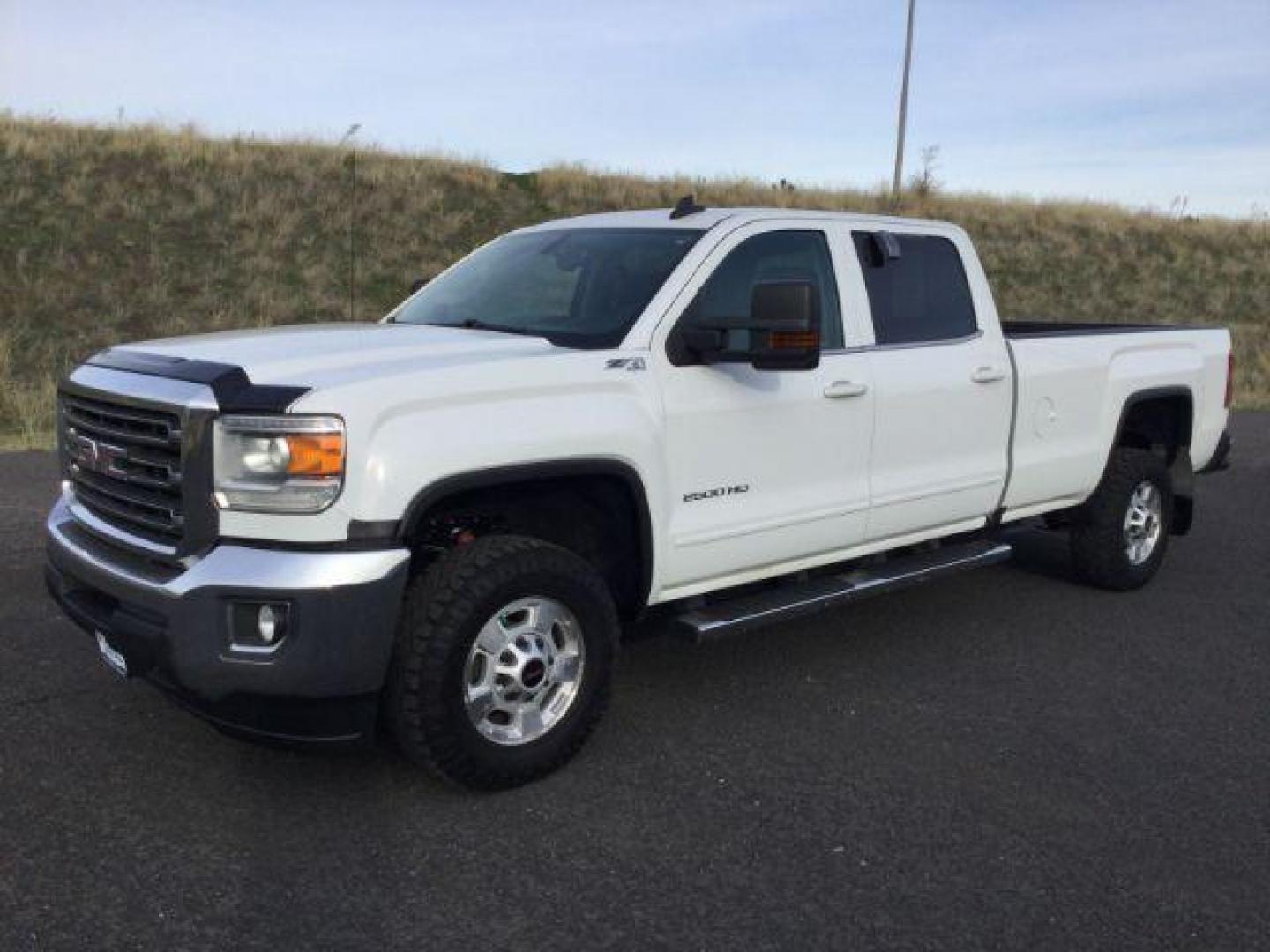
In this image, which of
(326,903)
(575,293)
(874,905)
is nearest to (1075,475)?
(575,293)

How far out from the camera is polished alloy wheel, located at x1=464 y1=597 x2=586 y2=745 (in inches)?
146

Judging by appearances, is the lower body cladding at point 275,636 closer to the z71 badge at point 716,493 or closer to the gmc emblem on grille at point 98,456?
the gmc emblem on grille at point 98,456

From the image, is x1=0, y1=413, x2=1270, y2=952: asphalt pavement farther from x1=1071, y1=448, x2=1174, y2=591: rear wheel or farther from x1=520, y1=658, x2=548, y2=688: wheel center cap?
x1=1071, y1=448, x2=1174, y2=591: rear wheel

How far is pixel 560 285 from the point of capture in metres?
4.76

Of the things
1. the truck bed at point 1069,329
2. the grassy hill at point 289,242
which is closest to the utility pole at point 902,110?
the grassy hill at point 289,242

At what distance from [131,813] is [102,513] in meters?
0.99

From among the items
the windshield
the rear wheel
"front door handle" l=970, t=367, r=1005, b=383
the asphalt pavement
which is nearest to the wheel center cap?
the asphalt pavement

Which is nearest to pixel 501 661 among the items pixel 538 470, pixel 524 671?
pixel 524 671

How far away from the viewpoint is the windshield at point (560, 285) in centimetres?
434

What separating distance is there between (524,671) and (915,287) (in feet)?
8.87

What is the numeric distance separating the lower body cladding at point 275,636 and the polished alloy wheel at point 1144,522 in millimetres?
4646

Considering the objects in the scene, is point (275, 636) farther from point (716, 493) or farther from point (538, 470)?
point (716, 493)

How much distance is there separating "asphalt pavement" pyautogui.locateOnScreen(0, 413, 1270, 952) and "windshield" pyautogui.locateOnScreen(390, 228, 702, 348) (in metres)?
1.53

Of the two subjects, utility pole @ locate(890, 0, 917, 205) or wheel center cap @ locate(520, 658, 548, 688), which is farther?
utility pole @ locate(890, 0, 917, 205)
